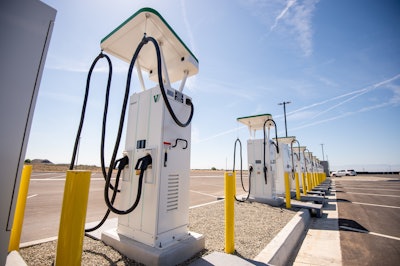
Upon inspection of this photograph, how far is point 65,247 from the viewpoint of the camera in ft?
4.84

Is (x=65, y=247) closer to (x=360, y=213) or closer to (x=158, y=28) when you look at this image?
(x=158, y=28)

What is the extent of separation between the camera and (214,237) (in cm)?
383

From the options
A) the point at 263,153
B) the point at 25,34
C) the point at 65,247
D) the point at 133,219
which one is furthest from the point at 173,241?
the point at 263,153

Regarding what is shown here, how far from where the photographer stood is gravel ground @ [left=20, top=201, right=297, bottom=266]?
275 cm

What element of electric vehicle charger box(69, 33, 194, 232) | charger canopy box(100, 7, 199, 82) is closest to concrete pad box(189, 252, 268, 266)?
electric vehicle charger box(69, 33, 194, 232)

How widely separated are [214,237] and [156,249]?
1.57 metres

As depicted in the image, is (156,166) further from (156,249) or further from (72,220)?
(72,220)

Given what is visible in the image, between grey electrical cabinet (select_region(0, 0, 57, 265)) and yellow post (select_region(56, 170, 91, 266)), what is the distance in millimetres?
322

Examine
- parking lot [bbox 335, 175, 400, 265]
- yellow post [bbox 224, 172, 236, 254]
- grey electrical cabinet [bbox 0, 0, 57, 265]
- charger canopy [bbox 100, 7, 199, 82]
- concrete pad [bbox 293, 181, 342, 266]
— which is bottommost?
concrete pad [bbox 293, 181, 342, 266]

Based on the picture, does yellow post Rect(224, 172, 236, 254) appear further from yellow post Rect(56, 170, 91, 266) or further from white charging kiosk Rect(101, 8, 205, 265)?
yellow post Rect(56, 170, 91, 266)

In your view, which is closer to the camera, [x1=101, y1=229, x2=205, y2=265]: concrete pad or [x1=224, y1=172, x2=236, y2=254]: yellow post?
[x1=101, y1=229, x2=205, y2=265]: concrete pad

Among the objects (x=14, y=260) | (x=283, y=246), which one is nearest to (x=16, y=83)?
(x=14, y=260)

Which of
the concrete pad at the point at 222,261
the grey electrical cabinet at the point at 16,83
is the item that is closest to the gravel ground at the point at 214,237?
the concrete pad at the point at 222,261

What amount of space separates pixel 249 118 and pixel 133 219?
20.9 ft
